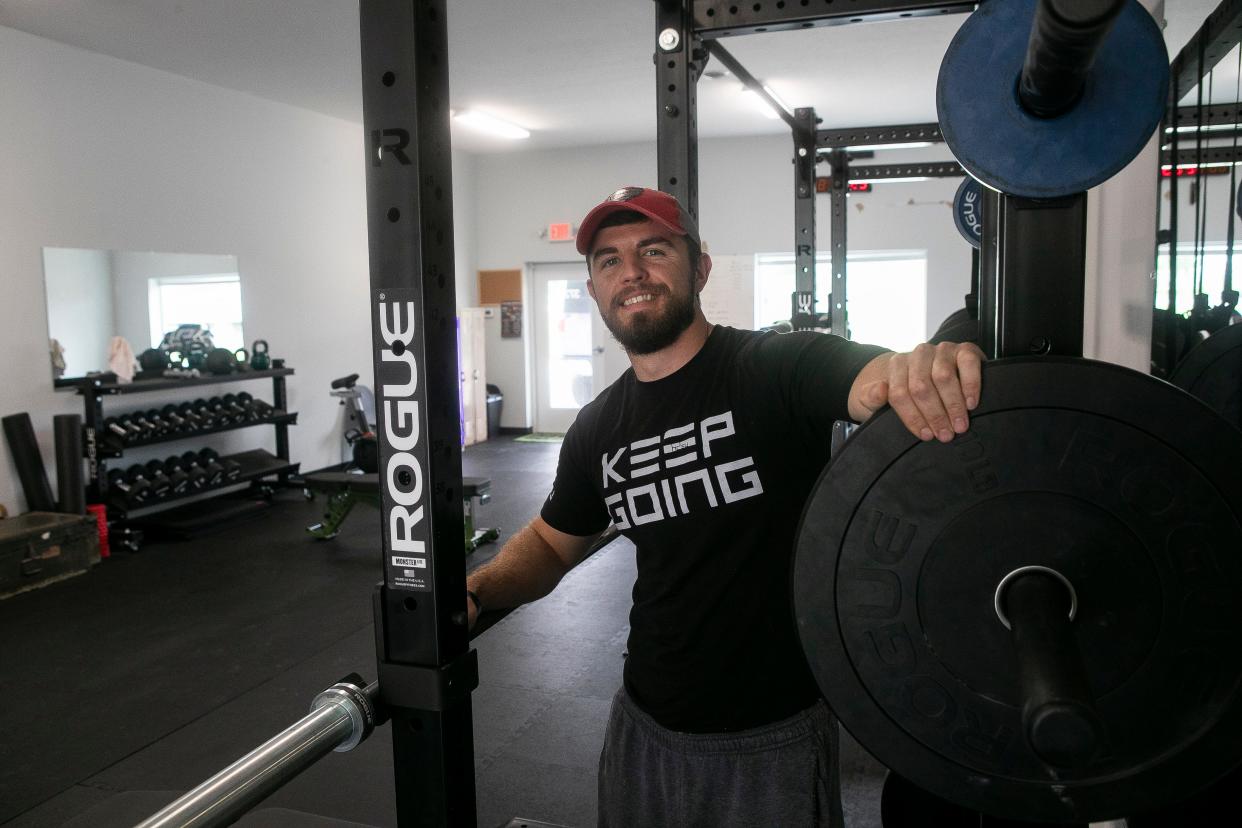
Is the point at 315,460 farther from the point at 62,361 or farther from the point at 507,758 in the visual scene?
the point at 507,758

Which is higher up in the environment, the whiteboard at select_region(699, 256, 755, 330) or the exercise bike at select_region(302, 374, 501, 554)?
the whiteboard at select_region(699, 256, 755, 330)

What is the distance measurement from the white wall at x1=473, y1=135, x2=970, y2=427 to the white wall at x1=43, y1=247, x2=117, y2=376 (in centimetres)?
437

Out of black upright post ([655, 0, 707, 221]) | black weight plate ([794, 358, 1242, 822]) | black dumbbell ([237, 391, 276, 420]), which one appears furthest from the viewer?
black dumbbell ([237, 391, 276, 420])

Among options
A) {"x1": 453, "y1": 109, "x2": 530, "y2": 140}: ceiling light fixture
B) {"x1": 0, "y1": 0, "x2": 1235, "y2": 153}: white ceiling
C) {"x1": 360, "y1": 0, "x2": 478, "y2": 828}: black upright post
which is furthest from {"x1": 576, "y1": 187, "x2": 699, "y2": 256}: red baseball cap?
{"x1": 453, "y1": 109, "x2": 530, "y2": 140}: ceiling light fixture

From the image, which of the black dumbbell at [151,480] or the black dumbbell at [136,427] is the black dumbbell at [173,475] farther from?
the black dumbbell at [136,427]

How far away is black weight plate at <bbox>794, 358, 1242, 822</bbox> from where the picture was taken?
22.7 inches

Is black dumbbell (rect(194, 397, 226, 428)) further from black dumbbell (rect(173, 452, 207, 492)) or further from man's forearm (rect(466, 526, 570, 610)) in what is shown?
man's forearm (rect(466, 526, 570, 610))

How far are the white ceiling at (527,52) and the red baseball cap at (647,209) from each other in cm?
361

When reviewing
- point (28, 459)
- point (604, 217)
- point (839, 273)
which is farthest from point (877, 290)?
point (604, 217)

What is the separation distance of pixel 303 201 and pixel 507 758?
5469mm

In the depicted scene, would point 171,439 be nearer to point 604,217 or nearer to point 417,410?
point 604,217

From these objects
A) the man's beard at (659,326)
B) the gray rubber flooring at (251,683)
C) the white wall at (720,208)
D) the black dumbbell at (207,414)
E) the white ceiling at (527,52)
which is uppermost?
the white ceiling at (527,52)

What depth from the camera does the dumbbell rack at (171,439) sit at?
490 cm

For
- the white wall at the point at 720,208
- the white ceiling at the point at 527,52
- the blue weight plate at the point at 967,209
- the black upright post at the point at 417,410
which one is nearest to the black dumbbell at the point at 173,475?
the white ceiling at the point at 527,52
